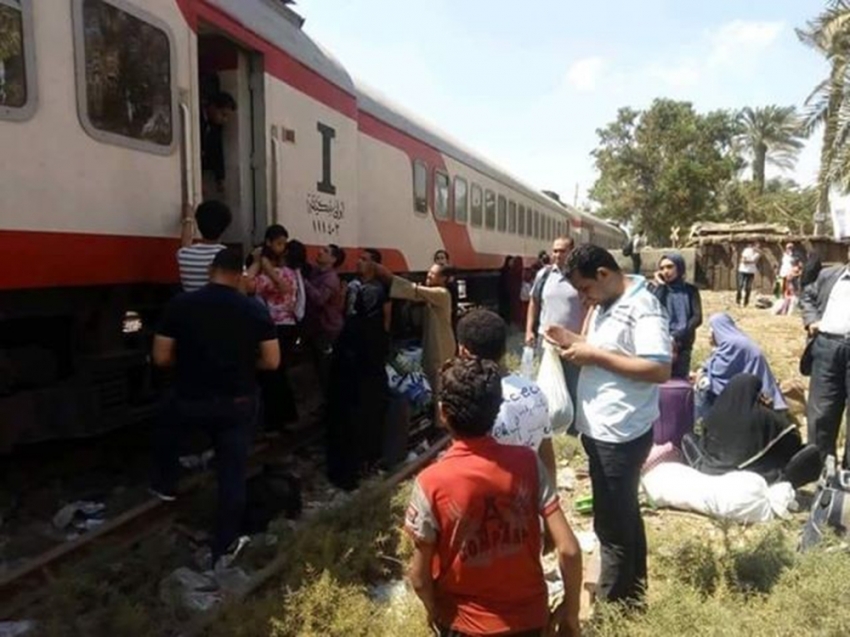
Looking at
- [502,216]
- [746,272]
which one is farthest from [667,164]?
[502,216]

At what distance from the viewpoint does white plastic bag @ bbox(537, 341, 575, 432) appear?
363cm

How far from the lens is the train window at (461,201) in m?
12.2

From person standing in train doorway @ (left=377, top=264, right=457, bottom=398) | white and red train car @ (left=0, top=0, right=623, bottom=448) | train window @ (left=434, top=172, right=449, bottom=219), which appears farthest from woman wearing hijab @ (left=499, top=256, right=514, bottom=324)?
person standing in train doorway @ (left=377, top=264, right=457, bottom=398)

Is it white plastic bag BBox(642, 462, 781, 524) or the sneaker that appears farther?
white plastic bag BBox(642, 462, 781, 524)

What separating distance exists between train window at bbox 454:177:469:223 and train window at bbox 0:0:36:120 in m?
8.84

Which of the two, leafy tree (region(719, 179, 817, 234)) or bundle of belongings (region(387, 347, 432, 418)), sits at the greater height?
leafy tree (region(719, 179, 817, 234))

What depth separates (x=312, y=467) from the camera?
5.87 meters

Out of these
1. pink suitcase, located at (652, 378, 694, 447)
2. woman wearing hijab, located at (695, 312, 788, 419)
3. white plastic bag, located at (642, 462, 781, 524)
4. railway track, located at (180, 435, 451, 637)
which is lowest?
railway track, located at (180, 435, 451, 637)

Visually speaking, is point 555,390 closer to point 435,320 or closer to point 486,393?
point 486,393

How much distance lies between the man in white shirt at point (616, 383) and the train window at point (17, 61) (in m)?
2.59

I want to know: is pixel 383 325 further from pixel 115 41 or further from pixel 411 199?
pixel 411 199

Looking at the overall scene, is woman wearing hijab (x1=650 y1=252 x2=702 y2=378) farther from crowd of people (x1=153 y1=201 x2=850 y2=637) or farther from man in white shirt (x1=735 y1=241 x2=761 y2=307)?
man in white shirt (x1=735 y1=241 x2=761 y2=307)

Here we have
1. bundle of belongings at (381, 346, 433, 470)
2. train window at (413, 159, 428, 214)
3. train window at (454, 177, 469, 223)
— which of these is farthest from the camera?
train window at (454, 177, 469, 223)

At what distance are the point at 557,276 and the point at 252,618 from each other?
4.08 metres
